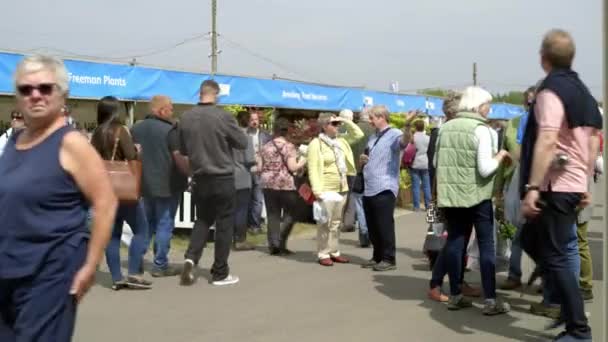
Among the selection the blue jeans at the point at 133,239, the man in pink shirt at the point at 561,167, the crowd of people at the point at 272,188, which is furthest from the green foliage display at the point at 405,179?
the man in pink shirt at the point at 561,167

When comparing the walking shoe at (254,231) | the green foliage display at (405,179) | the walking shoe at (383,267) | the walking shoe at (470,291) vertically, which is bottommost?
the walking shoe at (254,231)

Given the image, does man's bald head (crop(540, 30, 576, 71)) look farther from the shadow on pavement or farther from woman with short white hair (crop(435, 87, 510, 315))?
the shadow on pavement

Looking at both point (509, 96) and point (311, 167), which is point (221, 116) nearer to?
point (311, 167)

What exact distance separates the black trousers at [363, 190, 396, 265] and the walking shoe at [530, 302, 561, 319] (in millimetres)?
2175

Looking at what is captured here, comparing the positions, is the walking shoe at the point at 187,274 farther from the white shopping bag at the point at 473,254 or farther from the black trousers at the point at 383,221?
the white shopping bag at the point at 473,254

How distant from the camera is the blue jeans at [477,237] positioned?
20.5 feet

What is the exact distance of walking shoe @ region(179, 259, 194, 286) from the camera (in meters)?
7.59

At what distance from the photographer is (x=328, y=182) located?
893cm

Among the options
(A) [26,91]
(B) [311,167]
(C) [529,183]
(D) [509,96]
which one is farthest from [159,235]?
(D) [509,96]

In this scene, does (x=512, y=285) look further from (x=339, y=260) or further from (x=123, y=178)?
(x=123, y=178)

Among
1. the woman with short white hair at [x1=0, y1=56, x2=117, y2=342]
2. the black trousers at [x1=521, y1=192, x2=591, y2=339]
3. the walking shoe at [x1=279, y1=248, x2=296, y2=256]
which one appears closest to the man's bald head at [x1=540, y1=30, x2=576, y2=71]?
the black trousers at [x1=521, y1=192, x2=591, y2=339]

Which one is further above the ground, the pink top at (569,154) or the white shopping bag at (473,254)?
the pink top at (569,154)

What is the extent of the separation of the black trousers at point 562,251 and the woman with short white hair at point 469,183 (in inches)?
46.1

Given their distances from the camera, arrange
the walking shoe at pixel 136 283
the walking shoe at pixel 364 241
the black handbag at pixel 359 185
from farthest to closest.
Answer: the walking shoe at pixel 364 241 → the black handbag at pixel 359 185 → the walking shoe at pixel 136 283
